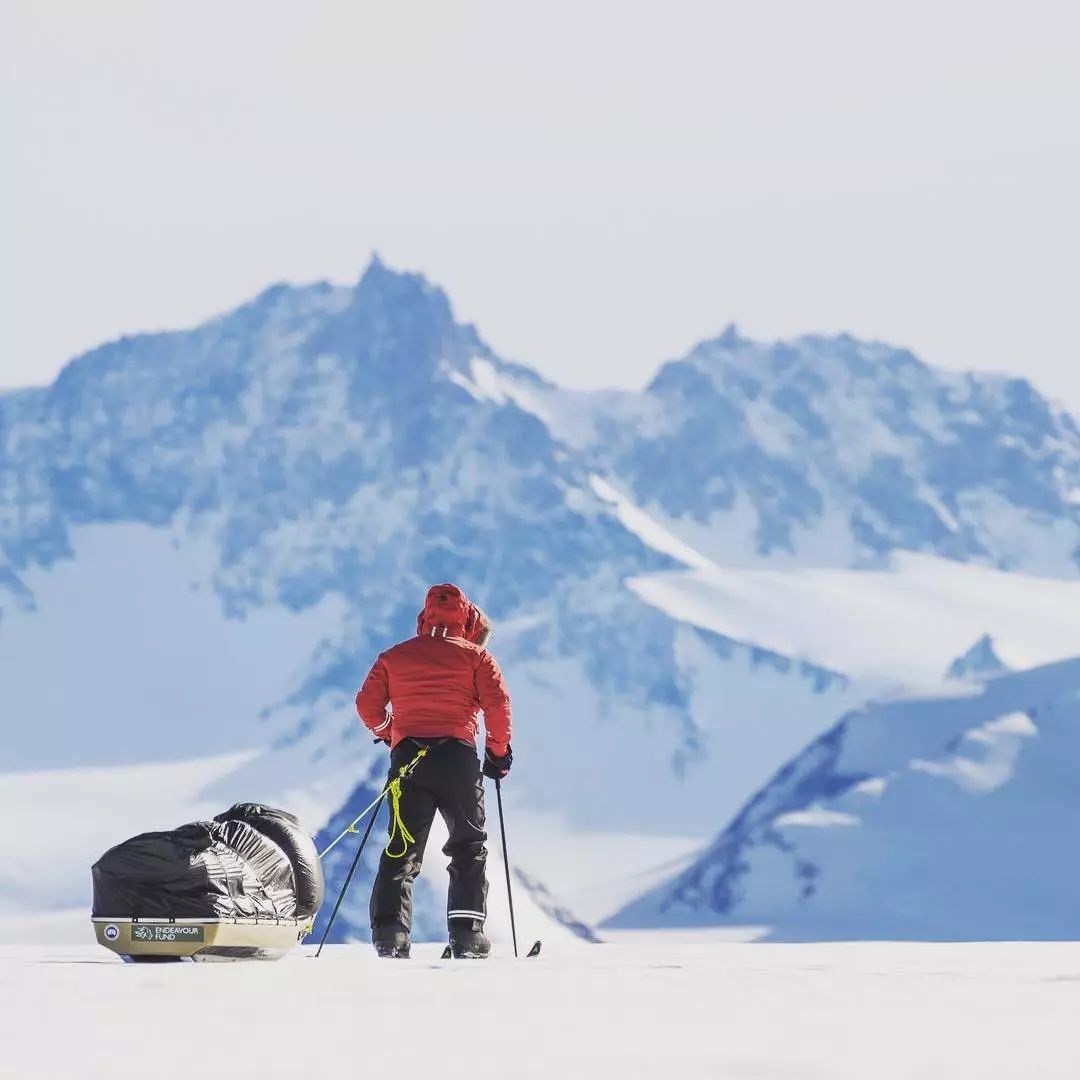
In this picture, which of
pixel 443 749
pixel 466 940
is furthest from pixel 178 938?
pixel 443 749

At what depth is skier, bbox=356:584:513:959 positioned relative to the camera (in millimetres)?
11602

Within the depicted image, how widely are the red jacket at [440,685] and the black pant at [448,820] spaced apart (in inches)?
5.0

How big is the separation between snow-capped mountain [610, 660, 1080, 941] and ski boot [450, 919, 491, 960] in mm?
89082

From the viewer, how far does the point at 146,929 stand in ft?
35.0

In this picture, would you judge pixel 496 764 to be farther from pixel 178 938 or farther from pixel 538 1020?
pixel 538 1020

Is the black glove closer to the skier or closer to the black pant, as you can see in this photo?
the skier

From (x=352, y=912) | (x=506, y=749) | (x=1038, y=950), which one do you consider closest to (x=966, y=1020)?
(x=506, y=749)

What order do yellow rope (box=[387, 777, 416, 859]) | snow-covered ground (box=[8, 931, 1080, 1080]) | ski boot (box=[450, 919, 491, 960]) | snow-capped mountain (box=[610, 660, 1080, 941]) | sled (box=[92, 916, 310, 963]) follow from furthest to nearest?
1. snow-capped mountain (box=[610, 660, 1080, 941])
2. yellow rope (box=[387, 777, 416, 859])
3. ski boot (box=[450, 919, 491, 960])
4. sled (box=[92, 916, 310, 963])
5. snow-covered ground (box=[8, 931, 1080, 1080])

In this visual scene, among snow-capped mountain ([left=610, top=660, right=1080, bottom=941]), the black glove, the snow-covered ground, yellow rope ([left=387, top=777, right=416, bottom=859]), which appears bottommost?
the snow-covered ground

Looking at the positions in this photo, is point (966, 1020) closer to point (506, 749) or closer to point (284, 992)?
point (284, 992)

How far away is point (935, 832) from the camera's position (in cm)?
10438

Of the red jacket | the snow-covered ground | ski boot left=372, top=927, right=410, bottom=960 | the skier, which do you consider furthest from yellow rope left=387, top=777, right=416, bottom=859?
the snow-covered ground

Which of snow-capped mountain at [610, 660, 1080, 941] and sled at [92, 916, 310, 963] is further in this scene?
snow-capped mountain at [610, 660, 1080, 941]

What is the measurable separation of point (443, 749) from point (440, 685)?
36 cm
